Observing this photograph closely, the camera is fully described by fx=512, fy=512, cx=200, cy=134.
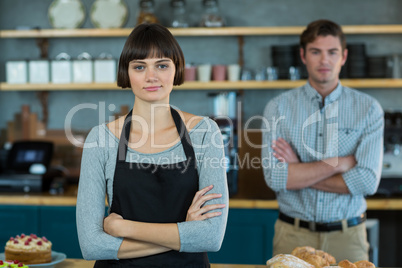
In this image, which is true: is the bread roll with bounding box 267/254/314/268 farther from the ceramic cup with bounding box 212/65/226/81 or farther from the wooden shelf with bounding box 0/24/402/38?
the wooden shelf with bounding box 0/24/402/38

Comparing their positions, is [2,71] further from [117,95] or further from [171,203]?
[171,203]

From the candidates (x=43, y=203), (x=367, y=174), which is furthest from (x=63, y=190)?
(x=367, y=174)

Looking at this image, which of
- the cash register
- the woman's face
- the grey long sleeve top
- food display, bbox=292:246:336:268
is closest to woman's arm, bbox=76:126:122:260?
the grey long sleeve top

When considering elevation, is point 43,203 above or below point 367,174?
below

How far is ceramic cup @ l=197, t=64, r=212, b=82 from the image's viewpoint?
360 centimetres

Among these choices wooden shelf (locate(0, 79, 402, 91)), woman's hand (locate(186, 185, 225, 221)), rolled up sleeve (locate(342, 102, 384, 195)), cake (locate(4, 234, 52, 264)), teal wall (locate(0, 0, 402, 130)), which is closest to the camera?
woman's hand (locate(186, 185, 225, 221))

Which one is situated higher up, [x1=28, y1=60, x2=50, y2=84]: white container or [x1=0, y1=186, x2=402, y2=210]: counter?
[x1=28, y1=60, x2=50, y2=84]: white container

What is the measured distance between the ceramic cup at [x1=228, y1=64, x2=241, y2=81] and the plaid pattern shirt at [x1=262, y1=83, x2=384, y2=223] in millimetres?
1260

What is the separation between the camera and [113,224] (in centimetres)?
144

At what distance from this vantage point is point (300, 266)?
135 centimetres

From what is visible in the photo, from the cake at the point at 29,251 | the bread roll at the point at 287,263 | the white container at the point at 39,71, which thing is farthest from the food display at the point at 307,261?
the white container at the point at 39,71

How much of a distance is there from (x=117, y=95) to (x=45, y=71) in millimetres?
572

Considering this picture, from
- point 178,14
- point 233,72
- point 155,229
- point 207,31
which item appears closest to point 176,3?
point 178,14

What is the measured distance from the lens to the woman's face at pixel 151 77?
144 centimetres
